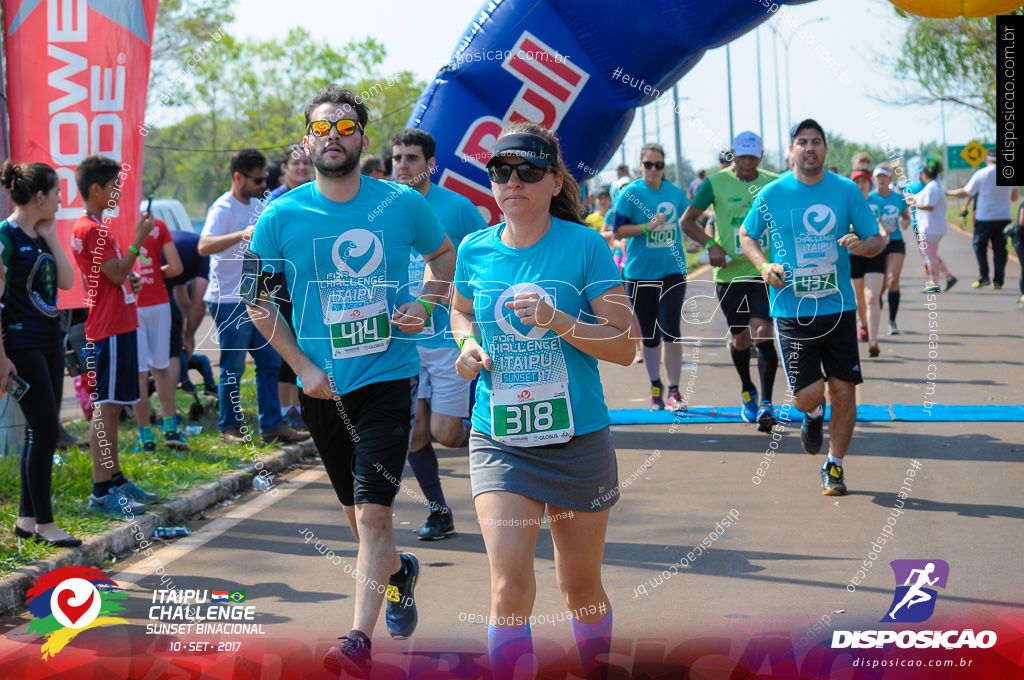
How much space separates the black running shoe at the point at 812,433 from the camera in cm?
732

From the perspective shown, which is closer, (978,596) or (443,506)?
(978,596)

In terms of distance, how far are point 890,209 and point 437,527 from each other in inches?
323

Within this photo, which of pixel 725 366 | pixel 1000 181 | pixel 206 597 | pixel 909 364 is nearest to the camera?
pixel 1000 181

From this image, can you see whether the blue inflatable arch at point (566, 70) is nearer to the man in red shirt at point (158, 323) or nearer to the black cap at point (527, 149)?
the man in red shirt at point (158, 323)

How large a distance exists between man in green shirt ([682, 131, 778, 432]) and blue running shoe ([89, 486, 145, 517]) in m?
4.75

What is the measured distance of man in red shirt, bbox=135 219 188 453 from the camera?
332 inches

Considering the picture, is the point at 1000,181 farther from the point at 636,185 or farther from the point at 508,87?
the point at 636,185

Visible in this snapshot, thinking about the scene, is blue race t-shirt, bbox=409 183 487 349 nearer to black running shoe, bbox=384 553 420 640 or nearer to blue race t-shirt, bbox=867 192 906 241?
black running shoe, bbox=384 553 420 640

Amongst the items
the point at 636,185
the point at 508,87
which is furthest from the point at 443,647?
the point at 636,185

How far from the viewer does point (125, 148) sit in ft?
25.1

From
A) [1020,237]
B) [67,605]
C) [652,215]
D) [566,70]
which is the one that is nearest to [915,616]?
[67,605]

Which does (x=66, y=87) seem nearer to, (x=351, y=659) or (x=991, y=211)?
(x=351, y=659)

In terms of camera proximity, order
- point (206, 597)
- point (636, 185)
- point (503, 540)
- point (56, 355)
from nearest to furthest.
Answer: point (503, 540) → point (206, 597) → point (56, 355) → point (636, 185)

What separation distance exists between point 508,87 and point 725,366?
18.8 feet
